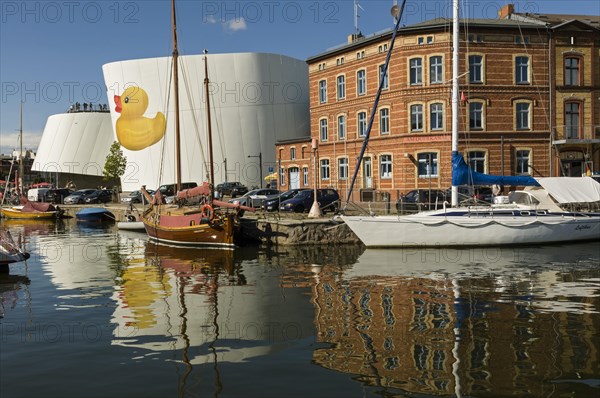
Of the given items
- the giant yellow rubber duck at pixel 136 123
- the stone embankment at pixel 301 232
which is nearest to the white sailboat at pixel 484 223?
the stone embankment at pixel 301 232

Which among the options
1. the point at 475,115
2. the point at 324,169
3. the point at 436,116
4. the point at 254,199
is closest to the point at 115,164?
the point at 324,169

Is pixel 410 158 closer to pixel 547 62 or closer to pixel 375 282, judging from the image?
pixel 547 62

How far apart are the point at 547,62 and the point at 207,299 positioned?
32610 millimetres

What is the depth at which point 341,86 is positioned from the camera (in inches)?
1735

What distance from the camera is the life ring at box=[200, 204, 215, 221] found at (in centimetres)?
2566

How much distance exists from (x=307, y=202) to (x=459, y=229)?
38.3 feet

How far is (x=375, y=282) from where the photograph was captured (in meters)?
16.7

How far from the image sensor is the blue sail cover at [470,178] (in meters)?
23.7

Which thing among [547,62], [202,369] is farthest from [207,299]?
[547,62]

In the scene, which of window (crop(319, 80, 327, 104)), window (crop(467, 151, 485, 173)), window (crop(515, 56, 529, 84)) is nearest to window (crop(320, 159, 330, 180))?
window (crop(319, 80, 327, 104))

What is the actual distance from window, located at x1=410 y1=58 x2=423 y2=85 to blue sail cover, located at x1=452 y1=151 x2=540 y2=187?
49.6ft

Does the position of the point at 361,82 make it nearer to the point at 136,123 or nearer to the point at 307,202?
the point at 307,202

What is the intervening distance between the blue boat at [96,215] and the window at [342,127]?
19.9 m

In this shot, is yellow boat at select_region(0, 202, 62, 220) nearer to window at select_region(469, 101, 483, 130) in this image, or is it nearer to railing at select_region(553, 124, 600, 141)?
A: window at select_region(469, 101, 483, 130)
